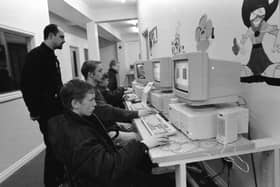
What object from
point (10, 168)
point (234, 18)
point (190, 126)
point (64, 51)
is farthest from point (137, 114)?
point (64, 51)

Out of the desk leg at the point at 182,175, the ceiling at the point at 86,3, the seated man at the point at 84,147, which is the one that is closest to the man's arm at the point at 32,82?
the seated man at the point at 84,147

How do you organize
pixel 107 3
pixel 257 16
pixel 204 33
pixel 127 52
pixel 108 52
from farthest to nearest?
pixel 108 52, pixel 127 52, pixel 107 3, pixel 204 33, pixel 257 16

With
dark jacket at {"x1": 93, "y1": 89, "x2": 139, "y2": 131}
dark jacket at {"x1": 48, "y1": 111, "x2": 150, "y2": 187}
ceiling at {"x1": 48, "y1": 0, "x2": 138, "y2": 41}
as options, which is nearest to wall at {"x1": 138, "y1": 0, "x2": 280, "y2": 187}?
dark jacket at {"x1": 48, "y1": 111, "x2": 150, "y2": 187}

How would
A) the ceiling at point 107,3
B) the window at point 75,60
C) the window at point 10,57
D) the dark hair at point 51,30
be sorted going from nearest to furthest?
the dark hair at point 51,30
the window at point 10,57
the ceiling at point 107,3
the window at point 75,60

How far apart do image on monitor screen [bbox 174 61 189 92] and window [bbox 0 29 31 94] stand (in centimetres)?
223

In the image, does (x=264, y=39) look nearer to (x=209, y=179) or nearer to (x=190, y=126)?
(x=190, y=126)

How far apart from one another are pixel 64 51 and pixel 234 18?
506 centimetres

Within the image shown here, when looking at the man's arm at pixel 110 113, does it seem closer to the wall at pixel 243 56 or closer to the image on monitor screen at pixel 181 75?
the image on monitor screen at pixel 181 75

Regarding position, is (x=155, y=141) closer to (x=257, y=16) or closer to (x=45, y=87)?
(x=257, y=16)

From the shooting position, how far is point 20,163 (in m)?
2.78

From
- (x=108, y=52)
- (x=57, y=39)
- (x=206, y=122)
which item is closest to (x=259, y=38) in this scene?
(x=206, y=122)

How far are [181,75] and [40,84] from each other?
1.32 metres

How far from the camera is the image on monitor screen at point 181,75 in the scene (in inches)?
53.3

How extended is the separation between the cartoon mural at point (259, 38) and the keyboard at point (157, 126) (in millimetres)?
606
